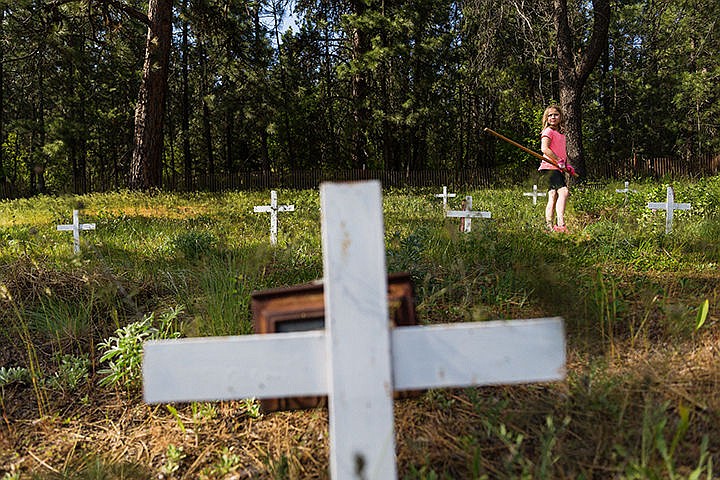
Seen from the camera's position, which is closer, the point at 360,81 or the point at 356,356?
the point at 356,356

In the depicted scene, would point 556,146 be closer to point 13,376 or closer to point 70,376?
point 70,376

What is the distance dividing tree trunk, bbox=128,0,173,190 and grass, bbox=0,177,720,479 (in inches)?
383

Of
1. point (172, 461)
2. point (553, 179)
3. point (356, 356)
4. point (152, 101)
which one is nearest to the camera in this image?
point (356, 356)

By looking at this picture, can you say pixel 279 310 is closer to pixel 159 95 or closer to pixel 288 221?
pixel 288 221

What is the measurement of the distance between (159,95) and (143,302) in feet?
39.9

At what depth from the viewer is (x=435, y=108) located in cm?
2472

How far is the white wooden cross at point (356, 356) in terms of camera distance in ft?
4.05

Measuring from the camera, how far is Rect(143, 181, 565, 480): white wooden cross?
1.23 meters

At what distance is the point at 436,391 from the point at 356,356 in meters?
1.26

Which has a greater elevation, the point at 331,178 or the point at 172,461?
the point at 331,178

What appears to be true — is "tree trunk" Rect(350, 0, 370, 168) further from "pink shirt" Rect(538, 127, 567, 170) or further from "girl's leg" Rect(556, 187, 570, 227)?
"girl's leg" Rect(556, 187, 570, 227)

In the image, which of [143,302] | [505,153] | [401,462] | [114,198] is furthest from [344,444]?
[505,153]

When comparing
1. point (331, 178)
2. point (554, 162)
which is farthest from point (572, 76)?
point (331, 178)

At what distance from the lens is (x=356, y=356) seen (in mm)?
1247
